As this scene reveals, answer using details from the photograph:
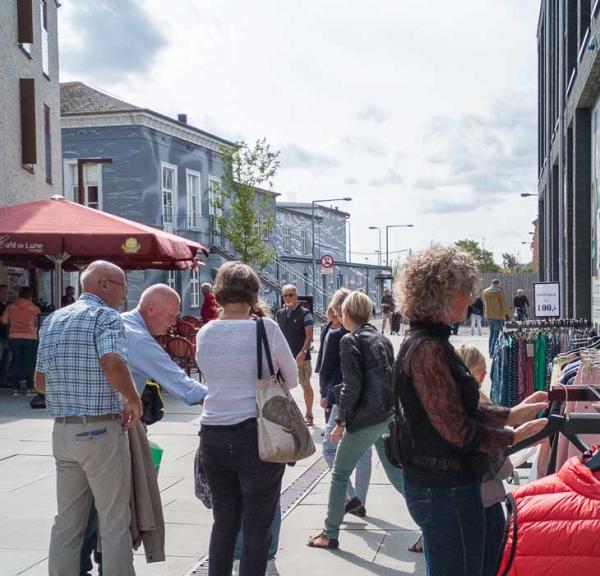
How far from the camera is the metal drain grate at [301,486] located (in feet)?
23.1

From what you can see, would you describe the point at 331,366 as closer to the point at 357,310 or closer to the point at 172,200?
the point at 357,310

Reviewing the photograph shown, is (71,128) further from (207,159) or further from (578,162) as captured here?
(578,162)

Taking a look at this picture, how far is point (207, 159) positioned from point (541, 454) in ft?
114

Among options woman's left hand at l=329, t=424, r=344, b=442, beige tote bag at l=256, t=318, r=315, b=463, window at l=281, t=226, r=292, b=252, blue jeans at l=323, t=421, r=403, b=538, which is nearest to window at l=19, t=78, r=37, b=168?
woman's left hand at l=329, t=424, r=344, b=442

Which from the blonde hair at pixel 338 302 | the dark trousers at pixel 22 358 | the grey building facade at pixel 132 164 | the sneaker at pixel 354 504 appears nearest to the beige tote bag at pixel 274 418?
the sneaker at pixel 354 504

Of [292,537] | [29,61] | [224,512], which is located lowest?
[292,537]

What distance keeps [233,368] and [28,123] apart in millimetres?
16439

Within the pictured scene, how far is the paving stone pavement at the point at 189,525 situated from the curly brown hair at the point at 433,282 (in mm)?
2700

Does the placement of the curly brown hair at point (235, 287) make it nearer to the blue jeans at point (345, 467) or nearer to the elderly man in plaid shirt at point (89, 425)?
the elderly man in plaid shirt at point (89, 425)

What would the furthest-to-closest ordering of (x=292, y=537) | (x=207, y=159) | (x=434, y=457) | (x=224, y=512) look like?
(x=207, y=159) → (x=292, y=537) → (x=224, y=512) → (x=434, y=457)

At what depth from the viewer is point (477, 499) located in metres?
3.13

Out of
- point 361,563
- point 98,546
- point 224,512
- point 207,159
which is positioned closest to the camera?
point 224,512

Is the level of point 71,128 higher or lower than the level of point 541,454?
higher

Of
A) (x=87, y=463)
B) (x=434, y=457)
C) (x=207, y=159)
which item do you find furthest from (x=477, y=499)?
(x=207, y=159)
